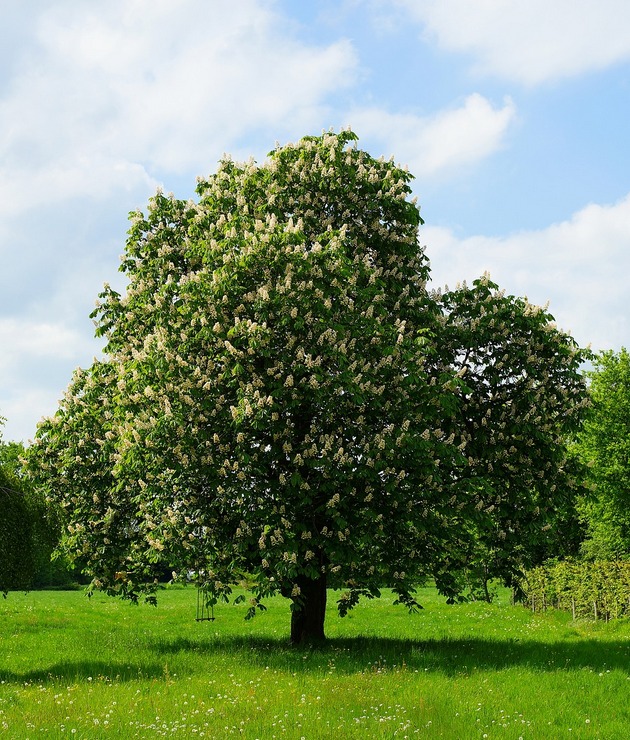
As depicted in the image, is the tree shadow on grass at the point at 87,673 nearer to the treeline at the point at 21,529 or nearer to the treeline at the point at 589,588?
the treeline at the point at 21,529

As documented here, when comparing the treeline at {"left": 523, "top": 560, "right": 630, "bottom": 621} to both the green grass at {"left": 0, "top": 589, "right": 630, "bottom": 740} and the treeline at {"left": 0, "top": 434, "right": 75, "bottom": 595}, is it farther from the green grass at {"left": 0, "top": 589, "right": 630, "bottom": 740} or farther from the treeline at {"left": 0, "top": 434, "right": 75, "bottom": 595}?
the treeline at {"left": 0, "top": 434, "right": 75, "bottom": 595}

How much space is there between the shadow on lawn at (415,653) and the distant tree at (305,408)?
1.41 metres

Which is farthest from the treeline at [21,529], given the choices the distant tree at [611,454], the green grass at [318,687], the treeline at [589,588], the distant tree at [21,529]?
the distant tree at [611,454]

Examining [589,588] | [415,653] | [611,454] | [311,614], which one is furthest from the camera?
[611,454]

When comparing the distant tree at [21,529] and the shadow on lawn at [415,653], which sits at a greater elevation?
Answer: the distant tree at [21,529]

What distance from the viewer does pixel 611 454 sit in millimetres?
52000

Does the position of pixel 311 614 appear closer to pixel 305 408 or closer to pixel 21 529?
pixel 305 408

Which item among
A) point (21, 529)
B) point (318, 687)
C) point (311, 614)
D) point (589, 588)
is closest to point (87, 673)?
point (21, 529)

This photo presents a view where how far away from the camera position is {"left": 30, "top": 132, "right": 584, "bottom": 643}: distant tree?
1820cm

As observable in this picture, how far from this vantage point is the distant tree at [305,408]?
1820cm

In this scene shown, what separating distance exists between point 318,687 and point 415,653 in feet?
16.6

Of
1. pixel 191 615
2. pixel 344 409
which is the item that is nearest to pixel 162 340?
pixel 344 409

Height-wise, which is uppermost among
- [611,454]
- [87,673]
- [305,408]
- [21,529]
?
[611,454]

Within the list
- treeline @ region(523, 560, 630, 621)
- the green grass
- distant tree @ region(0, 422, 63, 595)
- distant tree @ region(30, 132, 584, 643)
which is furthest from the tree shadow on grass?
treeline @ region(523, 560, 630, 621)
